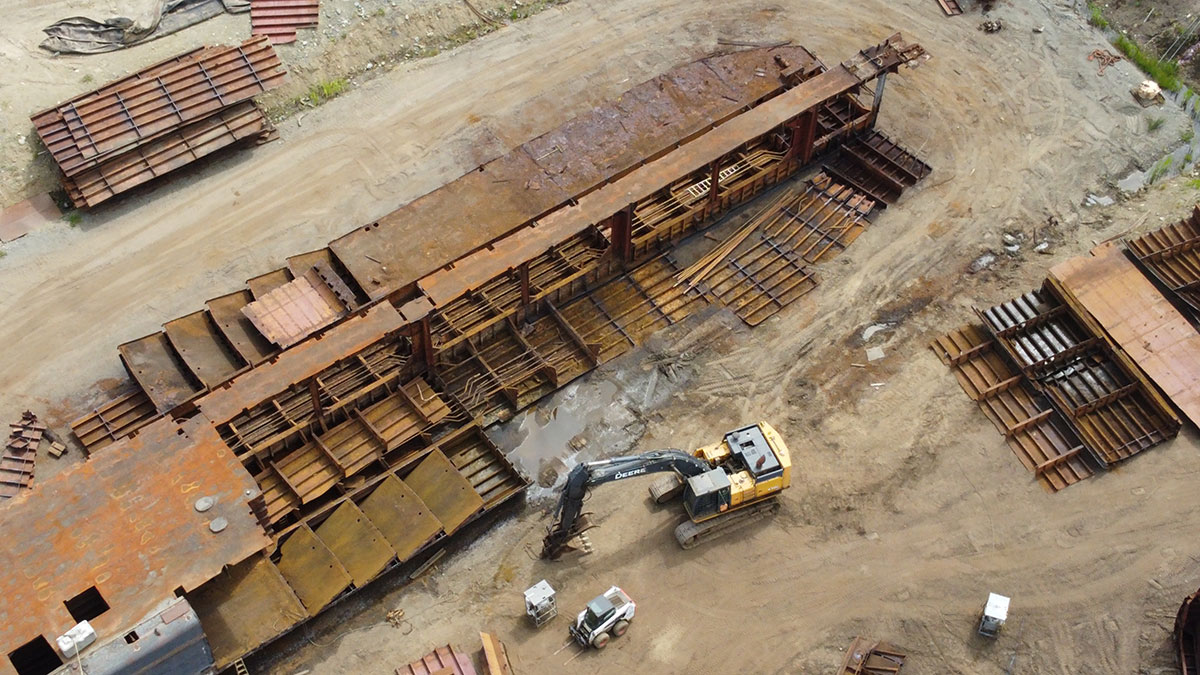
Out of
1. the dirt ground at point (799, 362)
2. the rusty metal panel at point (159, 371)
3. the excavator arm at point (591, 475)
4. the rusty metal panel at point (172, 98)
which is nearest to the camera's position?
the excavator arm at point (591, 475)

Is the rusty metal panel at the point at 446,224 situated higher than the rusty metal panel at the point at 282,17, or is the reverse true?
the rusty metal panel at the point at 282,17

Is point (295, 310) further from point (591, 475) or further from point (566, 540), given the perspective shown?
point (591, 475)

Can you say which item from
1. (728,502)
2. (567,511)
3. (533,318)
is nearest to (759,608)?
(728,502)

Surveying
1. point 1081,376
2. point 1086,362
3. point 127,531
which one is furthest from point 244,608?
point 1086,362

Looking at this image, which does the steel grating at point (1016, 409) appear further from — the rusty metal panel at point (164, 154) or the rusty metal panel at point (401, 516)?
the rusty metal panel at point (164, 154)

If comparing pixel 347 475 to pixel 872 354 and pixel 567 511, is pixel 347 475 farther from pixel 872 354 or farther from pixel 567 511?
pixel 872 354

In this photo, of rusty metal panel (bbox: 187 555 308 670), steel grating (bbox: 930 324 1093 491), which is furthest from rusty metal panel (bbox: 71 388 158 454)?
steel grating (bbox: 930 324 1093 491)

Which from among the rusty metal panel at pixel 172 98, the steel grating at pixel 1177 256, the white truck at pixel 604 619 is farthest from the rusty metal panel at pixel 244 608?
the steel grating at pixel 1177 256

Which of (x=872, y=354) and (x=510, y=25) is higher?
(x=510, y=25)
